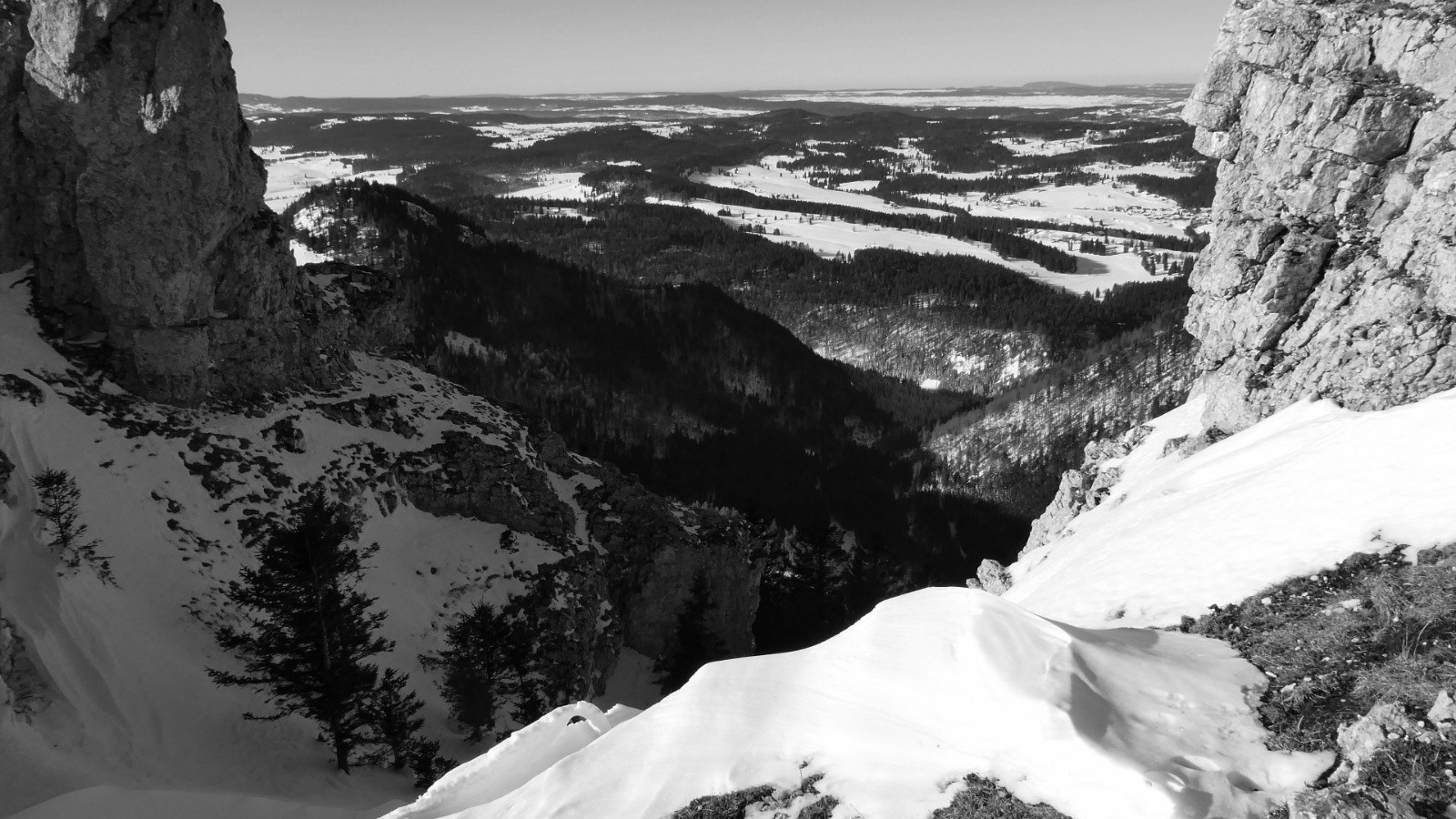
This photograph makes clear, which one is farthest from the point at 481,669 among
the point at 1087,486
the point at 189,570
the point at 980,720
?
the point at 1087,486

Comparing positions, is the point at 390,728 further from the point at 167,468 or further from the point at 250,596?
the point at 167,468

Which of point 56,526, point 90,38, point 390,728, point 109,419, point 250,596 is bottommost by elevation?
point 390,728

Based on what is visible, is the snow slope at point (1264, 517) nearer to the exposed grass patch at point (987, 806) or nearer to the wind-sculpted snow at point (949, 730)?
the wind-sculpted snow at point (949, 730)

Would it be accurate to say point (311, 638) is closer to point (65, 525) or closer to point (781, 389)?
point (65, 525)

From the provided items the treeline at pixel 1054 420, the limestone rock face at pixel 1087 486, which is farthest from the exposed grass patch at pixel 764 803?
the treeline at pixel 1054 420

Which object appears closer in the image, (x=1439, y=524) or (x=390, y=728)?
(x=1439, y=524)

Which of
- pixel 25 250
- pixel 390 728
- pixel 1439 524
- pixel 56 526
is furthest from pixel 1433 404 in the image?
pixel 25 250

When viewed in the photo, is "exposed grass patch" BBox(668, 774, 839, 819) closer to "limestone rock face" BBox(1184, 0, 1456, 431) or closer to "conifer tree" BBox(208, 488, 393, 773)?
"conifer tree" BBox(208, 488, 393, 773)
